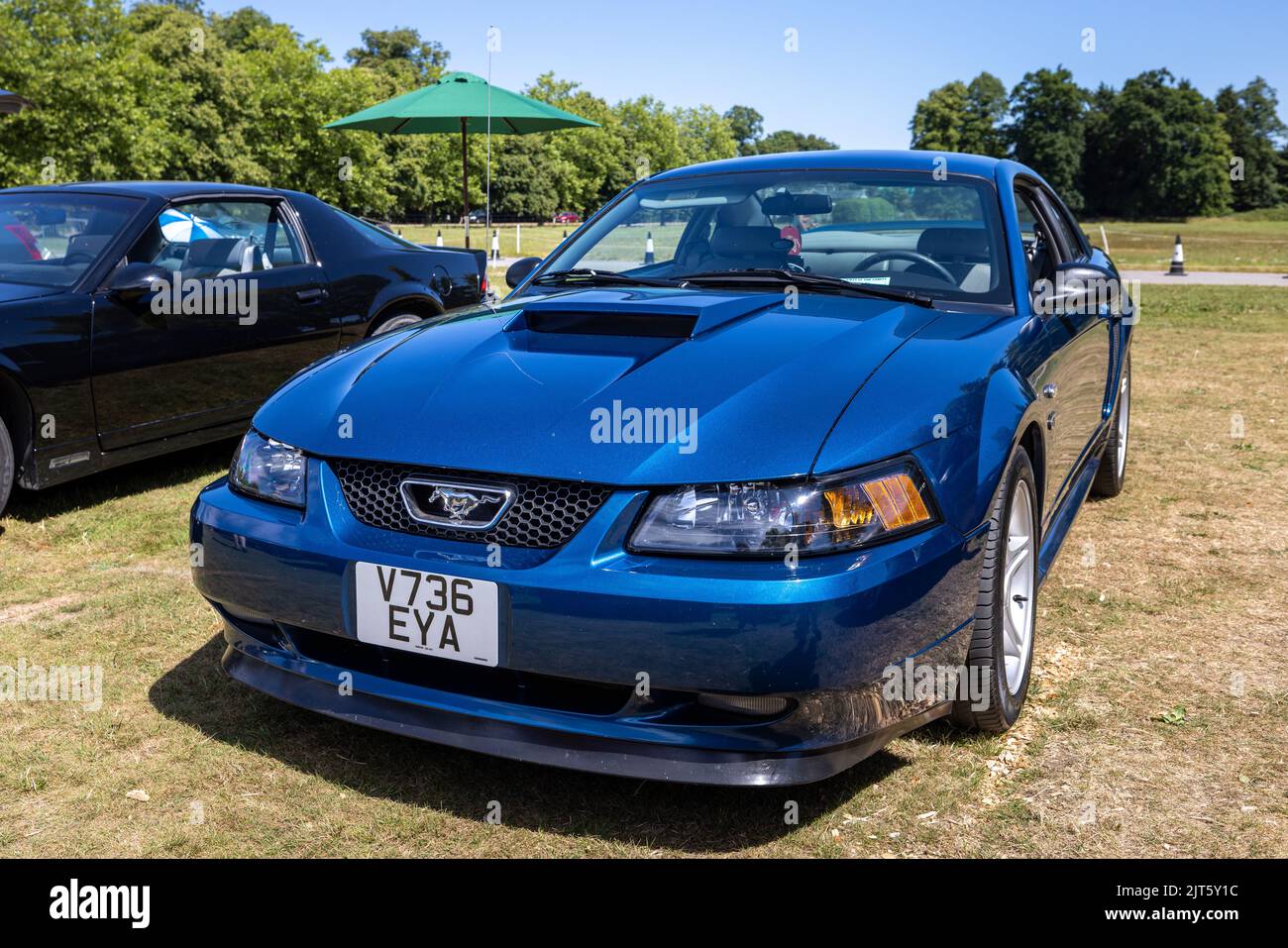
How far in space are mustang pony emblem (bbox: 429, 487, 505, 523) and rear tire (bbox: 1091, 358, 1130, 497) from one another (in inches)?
140

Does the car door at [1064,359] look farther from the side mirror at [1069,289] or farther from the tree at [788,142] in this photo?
the tree at [788,142]

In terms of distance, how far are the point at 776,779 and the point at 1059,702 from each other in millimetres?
1272

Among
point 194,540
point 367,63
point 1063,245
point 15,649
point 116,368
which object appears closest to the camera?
point 194,540

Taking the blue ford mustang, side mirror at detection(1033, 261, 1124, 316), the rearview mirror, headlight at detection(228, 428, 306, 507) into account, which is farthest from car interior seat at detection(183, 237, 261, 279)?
side mirror at detection(1033, 261, 1124, 316)

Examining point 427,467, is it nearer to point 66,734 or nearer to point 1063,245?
point 66,734

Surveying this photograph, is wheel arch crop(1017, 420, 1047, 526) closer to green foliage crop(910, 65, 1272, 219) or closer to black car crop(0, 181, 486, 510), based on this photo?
black car crop(0, 181, 486, 510)

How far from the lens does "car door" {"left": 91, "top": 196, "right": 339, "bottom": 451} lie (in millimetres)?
4820

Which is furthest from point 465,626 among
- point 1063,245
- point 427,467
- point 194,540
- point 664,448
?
point 1063,245

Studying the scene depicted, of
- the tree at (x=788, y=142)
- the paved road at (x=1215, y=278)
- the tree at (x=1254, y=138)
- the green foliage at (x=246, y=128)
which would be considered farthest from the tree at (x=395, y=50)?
the paved road at (x=1215, y=278)

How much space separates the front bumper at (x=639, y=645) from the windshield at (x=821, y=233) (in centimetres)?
115

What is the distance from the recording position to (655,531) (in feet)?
7.02

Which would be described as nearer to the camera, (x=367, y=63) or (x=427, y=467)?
(x=427, y=467)

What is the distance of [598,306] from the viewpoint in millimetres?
2854
